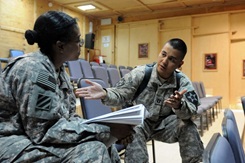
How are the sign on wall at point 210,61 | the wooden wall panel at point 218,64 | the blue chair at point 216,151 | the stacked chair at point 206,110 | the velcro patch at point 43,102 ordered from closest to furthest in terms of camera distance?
the blue chair at point 216,151
the velcro patch at point 43,102
the stacked chair at point 206,110
the wooden wall panel at point 218,64
the sign on wall at point 210,61

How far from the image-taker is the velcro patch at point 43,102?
96 centimetres

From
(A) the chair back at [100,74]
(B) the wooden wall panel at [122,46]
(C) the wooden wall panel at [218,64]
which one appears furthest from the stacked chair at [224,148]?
(B) the wooden wall panel at [122,46]

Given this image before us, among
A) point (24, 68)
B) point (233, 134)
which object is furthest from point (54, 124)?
point (233, 134)

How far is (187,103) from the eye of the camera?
1588 mm

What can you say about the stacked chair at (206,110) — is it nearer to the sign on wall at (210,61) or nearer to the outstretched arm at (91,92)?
the outstretched arm at (91,92)

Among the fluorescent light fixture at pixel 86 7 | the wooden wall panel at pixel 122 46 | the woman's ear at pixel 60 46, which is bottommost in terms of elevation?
the woman's ear at pixel 60 46

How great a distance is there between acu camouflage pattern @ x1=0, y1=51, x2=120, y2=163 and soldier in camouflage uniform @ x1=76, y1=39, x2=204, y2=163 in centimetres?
45

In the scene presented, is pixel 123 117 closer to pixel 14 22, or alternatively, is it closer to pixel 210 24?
pixel 14 22

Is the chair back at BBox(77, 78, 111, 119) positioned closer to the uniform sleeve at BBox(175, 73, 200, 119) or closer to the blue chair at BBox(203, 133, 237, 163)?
the uniform sleeve at BBox(175, 73, 200, 119)

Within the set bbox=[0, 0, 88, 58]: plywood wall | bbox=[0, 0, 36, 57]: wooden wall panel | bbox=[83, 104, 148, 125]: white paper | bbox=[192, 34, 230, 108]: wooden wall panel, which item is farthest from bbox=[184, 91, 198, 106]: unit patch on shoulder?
bbox=[192, 34, 230, 108]: wooden wall panel

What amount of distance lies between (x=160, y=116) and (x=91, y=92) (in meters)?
0.57

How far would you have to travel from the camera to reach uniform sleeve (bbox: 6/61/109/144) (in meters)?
0.96

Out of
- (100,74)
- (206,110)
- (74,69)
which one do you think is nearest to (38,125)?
(100,74)

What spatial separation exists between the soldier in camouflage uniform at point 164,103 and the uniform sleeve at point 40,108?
444mm
